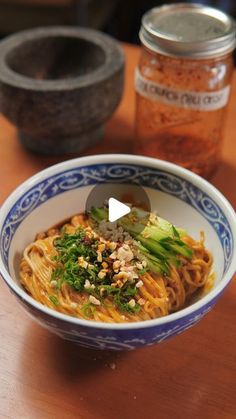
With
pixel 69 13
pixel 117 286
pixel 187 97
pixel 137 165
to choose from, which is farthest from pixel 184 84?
pixel 69 13

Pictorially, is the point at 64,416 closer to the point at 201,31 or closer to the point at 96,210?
the point at 96,210

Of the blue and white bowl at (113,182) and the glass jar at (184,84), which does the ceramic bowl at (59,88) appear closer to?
the glass jar at (184,84)

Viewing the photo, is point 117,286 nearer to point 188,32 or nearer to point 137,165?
point 137,165

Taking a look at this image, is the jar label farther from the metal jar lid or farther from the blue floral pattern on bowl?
the blue floral pattern on bowl

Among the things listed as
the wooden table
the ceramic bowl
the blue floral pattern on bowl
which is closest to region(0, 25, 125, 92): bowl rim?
Answer: the ceramic bowl
